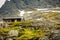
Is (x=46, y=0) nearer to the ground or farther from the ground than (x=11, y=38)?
nearer to the ground

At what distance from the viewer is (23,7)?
43594 millimetres

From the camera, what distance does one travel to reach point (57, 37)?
1253 cm

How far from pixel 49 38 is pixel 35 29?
13.7 feet

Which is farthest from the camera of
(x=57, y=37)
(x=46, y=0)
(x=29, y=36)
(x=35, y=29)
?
(x=46, y=0)

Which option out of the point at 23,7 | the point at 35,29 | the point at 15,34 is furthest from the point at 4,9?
the point at 15,34

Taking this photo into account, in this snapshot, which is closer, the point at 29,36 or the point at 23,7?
the point at 29,36

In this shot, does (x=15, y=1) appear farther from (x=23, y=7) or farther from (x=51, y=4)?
(x=51, y=4)

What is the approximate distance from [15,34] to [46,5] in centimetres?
3188

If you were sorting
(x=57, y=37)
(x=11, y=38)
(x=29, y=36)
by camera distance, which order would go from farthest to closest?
1. (x=29, y=36)
2. (x=11, y=38)
3. (x=57, y=37)

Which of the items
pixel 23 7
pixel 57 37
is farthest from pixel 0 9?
pixel 57 37

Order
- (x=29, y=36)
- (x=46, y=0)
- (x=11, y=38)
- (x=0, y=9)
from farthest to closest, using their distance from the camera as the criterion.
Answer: (x=46, y=0)
(x=0, y=9)
(x=29, y=36)
(x=11, y=38)

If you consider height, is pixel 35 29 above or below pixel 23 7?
above

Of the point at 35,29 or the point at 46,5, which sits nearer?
the point at 35,29

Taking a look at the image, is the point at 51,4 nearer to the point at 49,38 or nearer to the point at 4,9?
the point at 4,9
